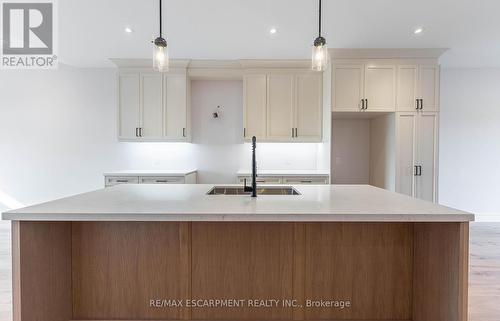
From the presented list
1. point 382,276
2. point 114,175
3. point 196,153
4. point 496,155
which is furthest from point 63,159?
point 496,155

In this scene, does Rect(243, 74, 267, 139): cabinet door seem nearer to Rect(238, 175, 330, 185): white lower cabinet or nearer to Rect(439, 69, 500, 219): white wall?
Rect(238, 175, 330, 185): white lower cabinet

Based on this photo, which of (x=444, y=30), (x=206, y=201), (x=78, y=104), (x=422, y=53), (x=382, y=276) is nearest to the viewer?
(x=206, y=201)

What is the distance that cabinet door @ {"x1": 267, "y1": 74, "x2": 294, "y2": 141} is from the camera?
412 cm

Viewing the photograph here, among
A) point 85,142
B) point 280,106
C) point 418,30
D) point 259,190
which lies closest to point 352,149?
point 280,106

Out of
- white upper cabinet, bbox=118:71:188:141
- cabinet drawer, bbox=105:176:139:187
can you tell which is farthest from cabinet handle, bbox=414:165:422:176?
cabinet drawer, bbox=105:176:139:187

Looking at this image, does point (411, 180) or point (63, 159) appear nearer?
point (411, 180)

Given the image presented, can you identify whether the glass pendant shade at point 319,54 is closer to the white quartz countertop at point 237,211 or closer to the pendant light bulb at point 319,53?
the pendant light bulb at point 319,53

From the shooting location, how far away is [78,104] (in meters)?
4.45

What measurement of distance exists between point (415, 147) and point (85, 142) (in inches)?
195

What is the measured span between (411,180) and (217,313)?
3.20 metres

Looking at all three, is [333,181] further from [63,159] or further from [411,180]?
[63,159]

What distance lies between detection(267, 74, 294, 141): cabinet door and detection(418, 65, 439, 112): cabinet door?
174 centimetres

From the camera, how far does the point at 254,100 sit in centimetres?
414

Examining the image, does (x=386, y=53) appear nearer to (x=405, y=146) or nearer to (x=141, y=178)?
(x=405, y=146)
